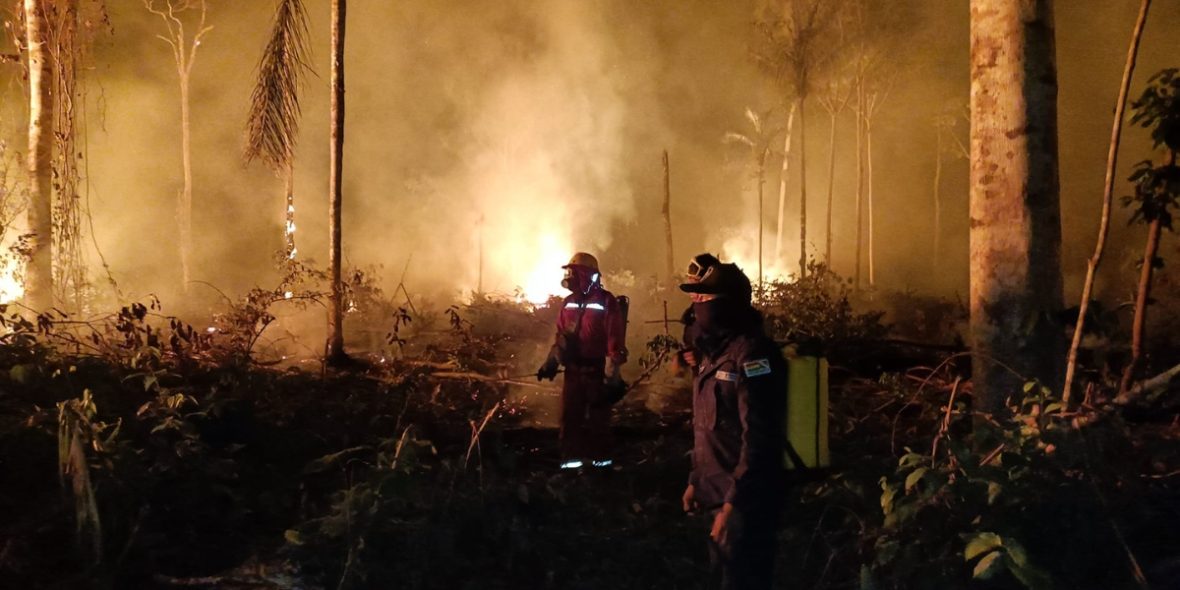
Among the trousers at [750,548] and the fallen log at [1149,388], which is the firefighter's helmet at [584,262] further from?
the fallen log at [1149,388]

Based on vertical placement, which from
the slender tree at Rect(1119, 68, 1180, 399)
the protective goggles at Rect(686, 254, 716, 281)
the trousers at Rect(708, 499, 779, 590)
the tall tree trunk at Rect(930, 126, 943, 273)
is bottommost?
the trousers at Rect(708, 499, 779, 590)

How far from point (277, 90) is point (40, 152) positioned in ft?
16.6

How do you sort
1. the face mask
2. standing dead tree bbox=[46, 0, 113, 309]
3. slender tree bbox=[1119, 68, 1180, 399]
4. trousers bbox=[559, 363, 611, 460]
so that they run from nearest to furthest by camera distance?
the face mask < slender tree bbox=[1119, 68, 1180, 399] < trousers bbox=[559, 363, 611, 460] < standing dead tree bbox=[46, 0, 113, 309]

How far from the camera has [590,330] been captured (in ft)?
20.5

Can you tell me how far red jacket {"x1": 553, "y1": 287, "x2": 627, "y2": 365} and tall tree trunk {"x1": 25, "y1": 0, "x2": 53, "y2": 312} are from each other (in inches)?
368

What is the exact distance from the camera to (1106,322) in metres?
5.02

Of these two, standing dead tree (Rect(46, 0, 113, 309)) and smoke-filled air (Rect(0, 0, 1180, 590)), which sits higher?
standing dead tree (Rect(46, 0, 113, 309))

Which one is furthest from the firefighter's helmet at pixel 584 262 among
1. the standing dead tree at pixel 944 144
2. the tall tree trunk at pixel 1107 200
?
the standing dead tree at pixel 944 144

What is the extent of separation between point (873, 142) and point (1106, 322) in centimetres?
5661

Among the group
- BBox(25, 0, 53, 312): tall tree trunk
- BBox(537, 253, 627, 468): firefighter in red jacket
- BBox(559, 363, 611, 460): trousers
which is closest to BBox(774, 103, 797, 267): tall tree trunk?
BBox(25, 0, 53, 312): tall tree trunk

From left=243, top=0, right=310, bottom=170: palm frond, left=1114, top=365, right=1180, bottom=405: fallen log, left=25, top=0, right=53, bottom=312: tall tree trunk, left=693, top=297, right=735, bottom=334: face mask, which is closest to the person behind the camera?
left=693, top=297, right=735, bottom=334: face mask

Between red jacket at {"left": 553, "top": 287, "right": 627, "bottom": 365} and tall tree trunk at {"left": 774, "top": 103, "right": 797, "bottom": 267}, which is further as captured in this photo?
tall tree trunk at {"left": 774, "top": 103, "right": 797, "bottom": 267}

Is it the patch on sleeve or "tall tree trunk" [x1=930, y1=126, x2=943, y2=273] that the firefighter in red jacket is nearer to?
the patch on sleeve

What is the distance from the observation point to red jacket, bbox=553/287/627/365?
621 cm
